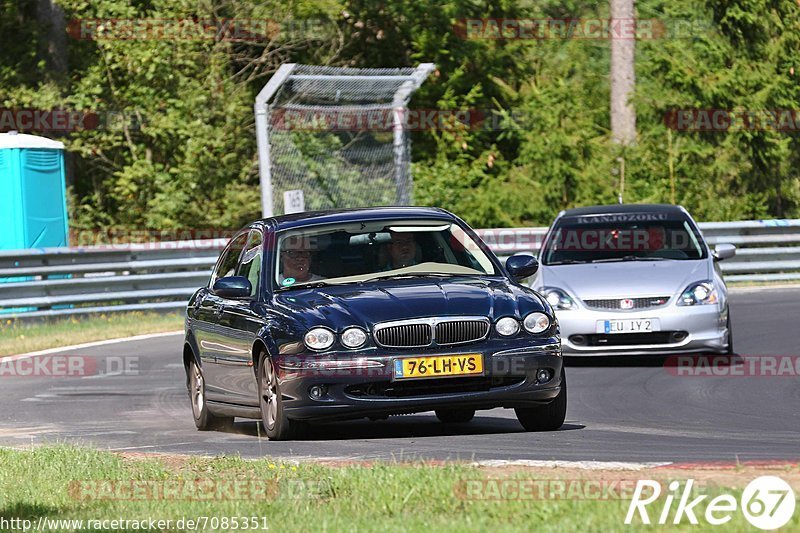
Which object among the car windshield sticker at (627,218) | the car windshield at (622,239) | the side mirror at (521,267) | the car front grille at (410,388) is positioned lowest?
the car windshield at (622,239)

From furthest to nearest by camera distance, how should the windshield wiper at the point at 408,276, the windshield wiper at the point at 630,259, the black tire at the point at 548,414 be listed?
the windshield wiper at the point at 630,259 → the windshield wiper at the point at 408,276 → the black tire at the point at 548,414

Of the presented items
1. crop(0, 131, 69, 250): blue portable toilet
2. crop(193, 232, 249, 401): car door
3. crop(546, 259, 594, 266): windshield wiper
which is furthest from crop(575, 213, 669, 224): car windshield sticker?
crop(0, 131, 69, 250): blue portable toilet

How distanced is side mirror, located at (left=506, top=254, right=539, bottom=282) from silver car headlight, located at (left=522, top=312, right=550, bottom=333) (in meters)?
1.04

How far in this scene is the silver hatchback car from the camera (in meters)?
14.5

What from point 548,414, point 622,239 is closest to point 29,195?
point 622,239

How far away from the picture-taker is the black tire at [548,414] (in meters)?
10.4

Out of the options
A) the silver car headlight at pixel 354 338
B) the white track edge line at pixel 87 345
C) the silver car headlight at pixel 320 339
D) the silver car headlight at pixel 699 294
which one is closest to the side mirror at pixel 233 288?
the silver car headlight at pixel 320 339

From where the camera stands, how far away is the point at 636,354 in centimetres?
1498

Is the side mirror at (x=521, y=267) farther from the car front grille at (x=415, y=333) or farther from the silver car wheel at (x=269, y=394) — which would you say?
the silver car wheel at (x=269, y=394)

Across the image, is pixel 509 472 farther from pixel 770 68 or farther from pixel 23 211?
pixel 770 68

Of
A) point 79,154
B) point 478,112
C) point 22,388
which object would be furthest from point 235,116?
point 22,388

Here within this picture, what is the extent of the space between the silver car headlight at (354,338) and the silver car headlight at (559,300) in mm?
5223

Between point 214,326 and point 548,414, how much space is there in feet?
8.63

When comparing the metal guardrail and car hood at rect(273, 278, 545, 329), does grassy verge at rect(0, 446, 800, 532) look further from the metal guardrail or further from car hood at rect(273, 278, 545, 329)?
the metal guardrail
